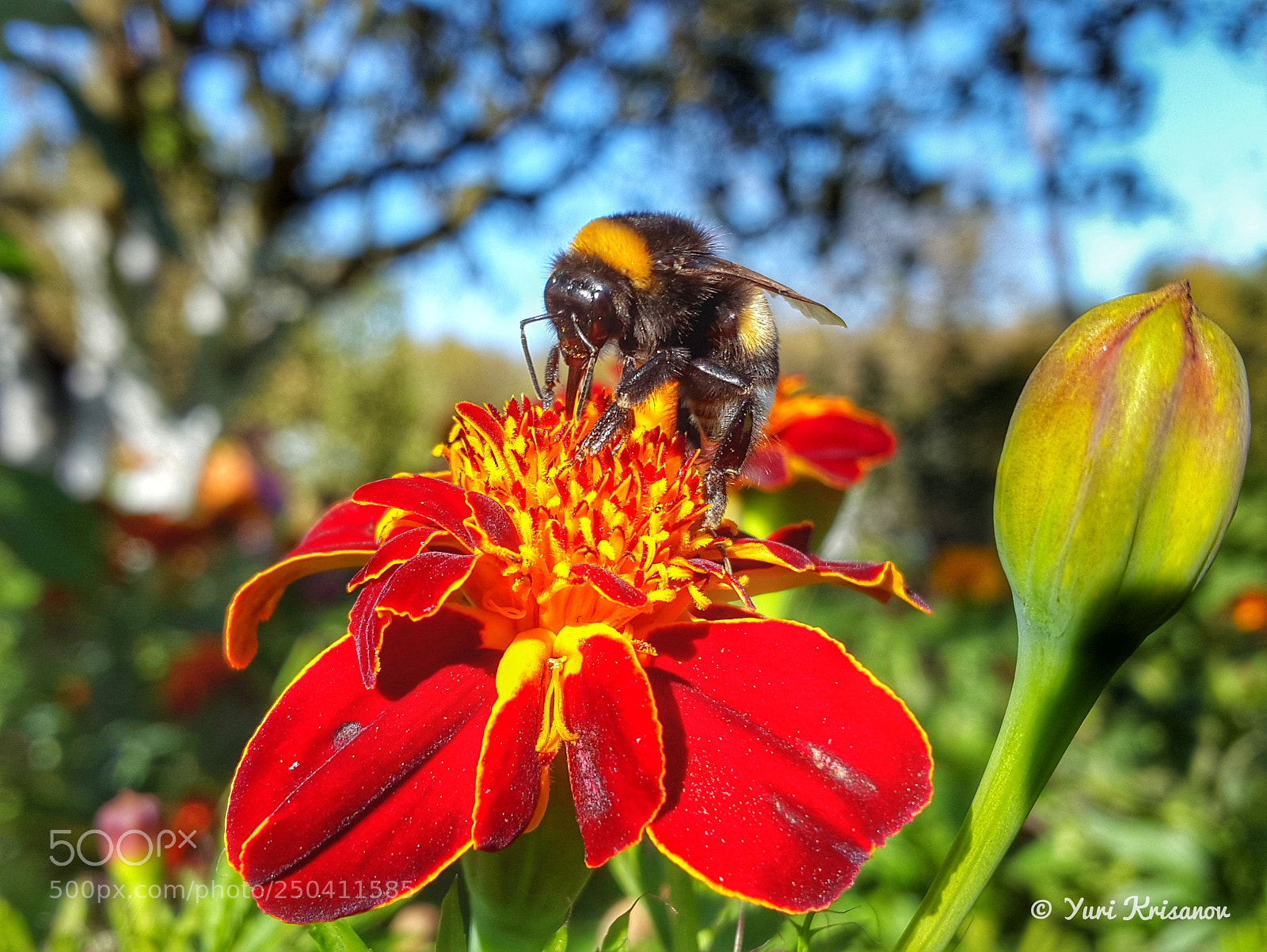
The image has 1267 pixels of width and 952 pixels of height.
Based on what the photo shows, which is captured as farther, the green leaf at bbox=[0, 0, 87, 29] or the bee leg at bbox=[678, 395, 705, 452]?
the green leaf at bbox=[0, 0, 87, 29]

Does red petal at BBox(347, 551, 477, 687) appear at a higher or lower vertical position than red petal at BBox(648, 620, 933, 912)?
higher

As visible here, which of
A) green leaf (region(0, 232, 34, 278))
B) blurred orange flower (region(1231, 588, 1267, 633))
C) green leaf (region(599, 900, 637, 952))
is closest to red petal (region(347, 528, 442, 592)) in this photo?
green leaf (region(599, 900, 637, 952))

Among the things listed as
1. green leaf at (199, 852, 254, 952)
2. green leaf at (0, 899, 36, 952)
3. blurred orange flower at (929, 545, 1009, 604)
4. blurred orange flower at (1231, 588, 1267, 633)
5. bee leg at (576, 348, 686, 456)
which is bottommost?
blurred orange flower at (929, 545, 1009, 604)

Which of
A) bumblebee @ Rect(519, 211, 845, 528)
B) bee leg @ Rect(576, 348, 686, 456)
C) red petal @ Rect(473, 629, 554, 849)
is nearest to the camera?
red petal @ Rect(473, 629, 554, 849)

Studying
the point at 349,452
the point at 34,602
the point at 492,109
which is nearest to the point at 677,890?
the point at 34,602

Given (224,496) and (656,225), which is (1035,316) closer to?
(224,496)

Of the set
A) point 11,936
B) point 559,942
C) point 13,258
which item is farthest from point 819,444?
point 13,258

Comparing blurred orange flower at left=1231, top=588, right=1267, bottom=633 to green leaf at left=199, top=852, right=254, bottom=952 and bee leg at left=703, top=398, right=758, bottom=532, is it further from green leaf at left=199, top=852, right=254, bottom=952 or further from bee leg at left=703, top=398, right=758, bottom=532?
green leaf at left=199, top=852, right=254, bottom=952
